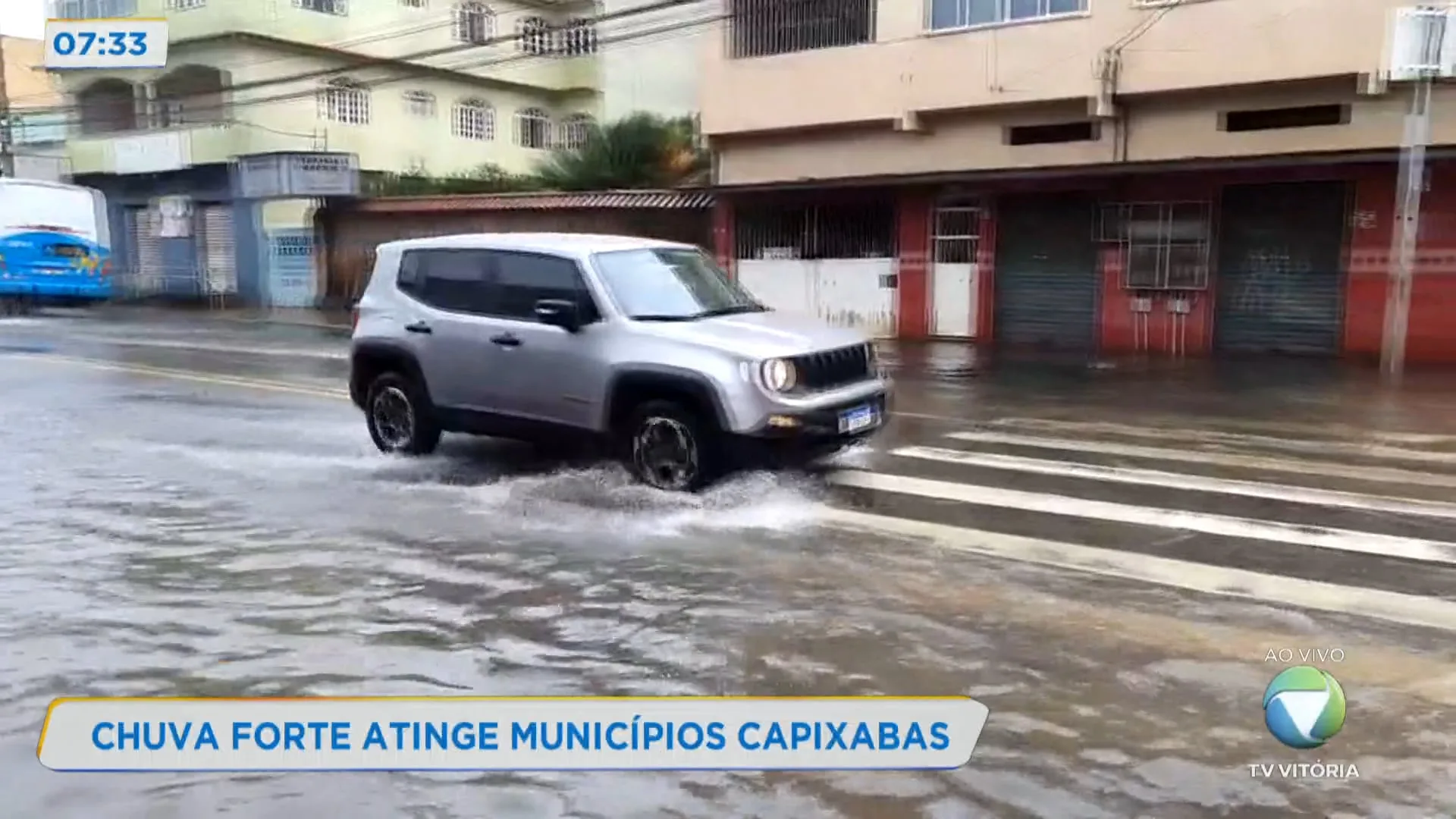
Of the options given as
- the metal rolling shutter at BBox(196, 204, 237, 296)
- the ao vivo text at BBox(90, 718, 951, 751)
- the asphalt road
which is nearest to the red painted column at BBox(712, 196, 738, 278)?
the asphalt road

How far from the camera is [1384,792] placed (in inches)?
150

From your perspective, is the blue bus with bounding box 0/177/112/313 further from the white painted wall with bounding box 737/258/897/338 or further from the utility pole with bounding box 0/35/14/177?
the white painted wall with bounding box 737/258/897/338

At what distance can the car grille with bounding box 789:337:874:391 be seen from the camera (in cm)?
784

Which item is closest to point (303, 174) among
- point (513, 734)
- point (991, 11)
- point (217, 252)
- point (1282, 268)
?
point (217, 252)

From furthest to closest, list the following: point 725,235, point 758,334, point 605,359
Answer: point 725,235
point 605,359
point 758,334

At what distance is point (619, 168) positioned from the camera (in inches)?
1203

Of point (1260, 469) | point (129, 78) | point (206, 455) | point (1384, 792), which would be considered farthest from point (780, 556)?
point (129, 78)

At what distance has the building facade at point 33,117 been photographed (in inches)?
1489

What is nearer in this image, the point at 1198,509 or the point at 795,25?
the point at 1198,509

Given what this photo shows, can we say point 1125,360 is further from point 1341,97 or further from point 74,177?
point 74,177

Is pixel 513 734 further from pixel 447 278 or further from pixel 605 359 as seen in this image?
pixel 447 278

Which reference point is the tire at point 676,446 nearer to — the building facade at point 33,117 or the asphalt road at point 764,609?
the asphalt road at point 764,609

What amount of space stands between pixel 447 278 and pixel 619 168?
22.0m

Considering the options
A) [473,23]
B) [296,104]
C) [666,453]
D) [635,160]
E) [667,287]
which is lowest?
[666,453]
